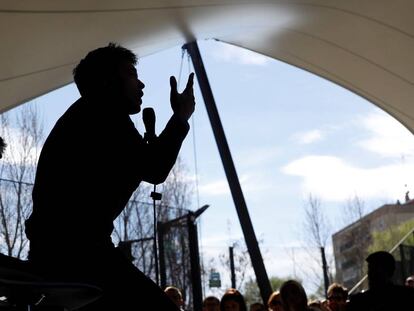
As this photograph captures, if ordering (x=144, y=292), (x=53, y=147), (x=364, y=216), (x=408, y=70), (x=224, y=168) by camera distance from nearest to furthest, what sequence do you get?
(x=144, y=292)
(x=53, y=147)
(x=408, y=70)
(x=224, y=168)
(x=364, y=216)

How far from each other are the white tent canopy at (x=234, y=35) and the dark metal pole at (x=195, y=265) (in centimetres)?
246

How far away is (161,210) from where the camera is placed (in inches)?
500

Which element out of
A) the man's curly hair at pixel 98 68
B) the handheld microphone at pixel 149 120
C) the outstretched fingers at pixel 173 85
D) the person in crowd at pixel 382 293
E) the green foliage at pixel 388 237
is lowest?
the person in crowd at pixel 382 293

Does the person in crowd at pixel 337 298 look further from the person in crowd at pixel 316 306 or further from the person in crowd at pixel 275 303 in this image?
the person in crowd at pixel 275 303

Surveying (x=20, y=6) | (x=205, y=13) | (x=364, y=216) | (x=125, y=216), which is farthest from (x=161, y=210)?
(x=364, y=216)

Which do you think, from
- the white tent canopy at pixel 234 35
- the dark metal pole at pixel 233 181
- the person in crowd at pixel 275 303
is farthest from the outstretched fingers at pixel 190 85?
the dark metal pole at pixel 233 181

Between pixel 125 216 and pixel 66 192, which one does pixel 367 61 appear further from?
pixel 66 192

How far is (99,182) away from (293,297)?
368 centimetres

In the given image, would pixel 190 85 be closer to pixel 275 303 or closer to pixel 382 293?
pixel 382 293

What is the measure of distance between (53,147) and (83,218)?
30 centimetres

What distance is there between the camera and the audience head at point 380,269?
4871 millimetres

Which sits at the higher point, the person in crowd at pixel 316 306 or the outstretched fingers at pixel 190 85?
the outstretched fingers at pixel 190 85

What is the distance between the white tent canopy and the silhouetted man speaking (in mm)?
3201

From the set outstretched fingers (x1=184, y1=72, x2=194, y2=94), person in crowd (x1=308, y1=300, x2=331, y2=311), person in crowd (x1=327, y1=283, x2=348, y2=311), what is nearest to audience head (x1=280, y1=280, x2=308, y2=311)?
person in crowd (x1=308, y1=300, x2=331, y2=311)
